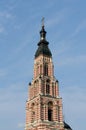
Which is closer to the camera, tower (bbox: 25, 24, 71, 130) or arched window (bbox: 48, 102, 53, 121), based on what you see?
tower (bbox: 25, 24, 71, 130)

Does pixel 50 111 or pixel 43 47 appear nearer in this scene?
pixel 50 111

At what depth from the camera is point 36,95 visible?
3167 inches

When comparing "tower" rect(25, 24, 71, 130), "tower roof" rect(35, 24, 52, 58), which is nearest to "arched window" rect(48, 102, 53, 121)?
"tower" rect(25, 24, 71, 130)

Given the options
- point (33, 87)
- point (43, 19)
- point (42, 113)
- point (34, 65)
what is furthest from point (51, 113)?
point (43, 19)

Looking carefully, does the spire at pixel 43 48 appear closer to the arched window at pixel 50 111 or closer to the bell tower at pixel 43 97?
the bell tower at pixel 43 97

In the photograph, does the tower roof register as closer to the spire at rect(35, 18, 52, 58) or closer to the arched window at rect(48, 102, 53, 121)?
the spire at rect(35, 18, 52, 58)

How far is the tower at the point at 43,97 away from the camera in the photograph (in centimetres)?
7662

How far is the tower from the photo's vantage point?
251ft

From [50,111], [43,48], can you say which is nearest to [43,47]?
[43,48]

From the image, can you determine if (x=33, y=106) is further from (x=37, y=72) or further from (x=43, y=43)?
(x=43, y=43)

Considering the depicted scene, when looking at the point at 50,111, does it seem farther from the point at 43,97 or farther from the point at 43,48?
the point at 43,48

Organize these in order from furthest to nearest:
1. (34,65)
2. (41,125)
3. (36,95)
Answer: (34,65), (36,95), (41,125)

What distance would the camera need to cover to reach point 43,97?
78.8 metres

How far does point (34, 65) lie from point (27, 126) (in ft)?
53.7
